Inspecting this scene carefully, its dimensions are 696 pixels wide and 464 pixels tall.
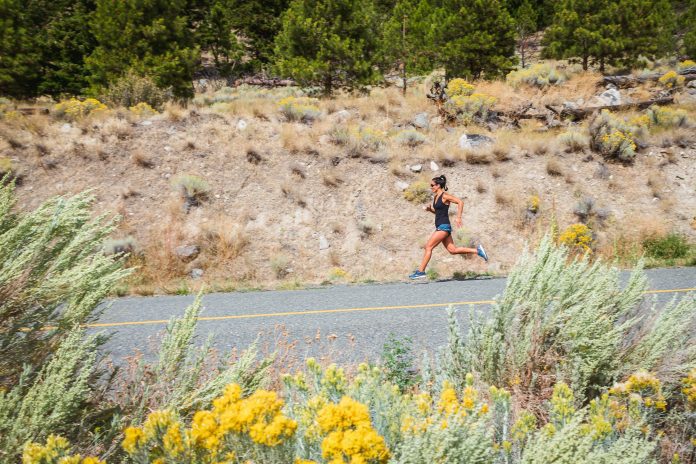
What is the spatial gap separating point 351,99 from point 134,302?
44.9 feet

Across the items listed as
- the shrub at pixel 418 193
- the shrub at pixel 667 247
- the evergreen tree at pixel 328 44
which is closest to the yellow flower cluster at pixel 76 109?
the evergreen tree at pixel 328 44

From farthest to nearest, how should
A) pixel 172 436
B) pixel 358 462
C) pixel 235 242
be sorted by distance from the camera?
pixel 235 242 < pixel 172 436 < pixel 358 462

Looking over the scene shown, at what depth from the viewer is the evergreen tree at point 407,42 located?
2403cm

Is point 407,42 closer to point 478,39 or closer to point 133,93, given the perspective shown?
point 478,39

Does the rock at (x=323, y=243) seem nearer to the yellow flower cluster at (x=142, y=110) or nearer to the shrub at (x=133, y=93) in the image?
the yellow flower cluster at (x=142, y=110)

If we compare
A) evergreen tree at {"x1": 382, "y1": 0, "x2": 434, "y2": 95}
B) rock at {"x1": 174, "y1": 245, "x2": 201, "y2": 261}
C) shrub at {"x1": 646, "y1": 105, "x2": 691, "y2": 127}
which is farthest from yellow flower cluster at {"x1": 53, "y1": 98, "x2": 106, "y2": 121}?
shrub at {"x1": 646, "y1": 105, "x2": 691, "y2": 127}

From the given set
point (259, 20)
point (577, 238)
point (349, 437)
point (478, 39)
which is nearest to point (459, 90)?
point (478, 39)

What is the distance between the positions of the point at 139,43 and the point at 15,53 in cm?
931

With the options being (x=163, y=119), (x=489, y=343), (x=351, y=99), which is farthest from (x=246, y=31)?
(x=489, y=343)

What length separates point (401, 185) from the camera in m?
13.3

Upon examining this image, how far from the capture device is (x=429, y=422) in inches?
68.1

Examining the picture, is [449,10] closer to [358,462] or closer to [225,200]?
[225,200]

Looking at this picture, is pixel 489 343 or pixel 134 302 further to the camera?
pixel 134 302

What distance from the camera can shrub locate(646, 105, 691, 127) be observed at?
1639 centimetres
